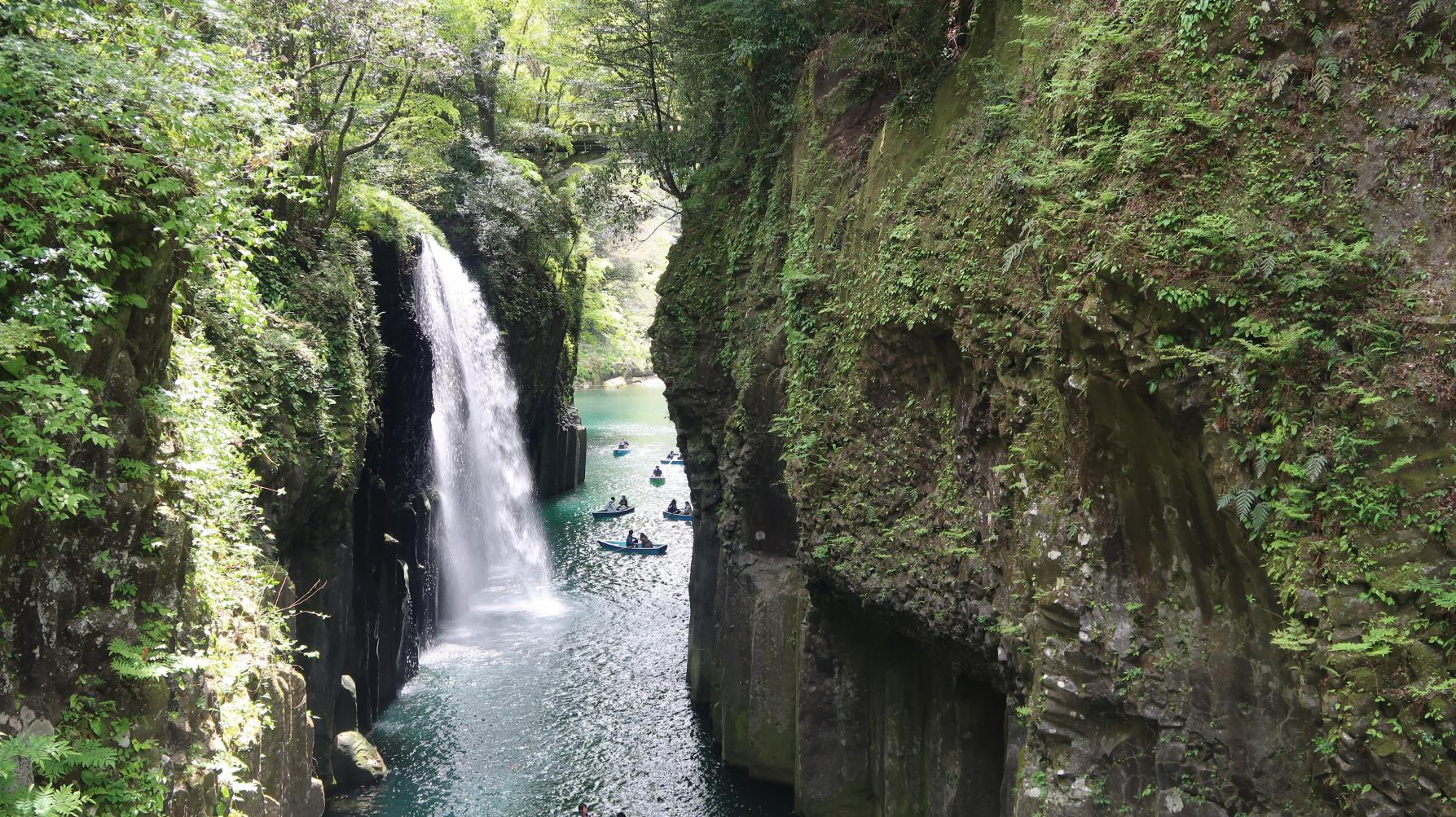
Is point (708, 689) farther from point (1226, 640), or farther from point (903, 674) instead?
point (1226, 640)

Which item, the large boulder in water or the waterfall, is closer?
the large boulder in water

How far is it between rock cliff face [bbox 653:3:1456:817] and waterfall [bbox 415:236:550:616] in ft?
44.7

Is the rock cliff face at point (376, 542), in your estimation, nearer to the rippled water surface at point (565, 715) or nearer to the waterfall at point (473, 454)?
the rippled water surface at point (565, 715)

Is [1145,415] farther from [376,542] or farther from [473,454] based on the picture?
[473,454]

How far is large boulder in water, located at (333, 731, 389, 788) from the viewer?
1532cm

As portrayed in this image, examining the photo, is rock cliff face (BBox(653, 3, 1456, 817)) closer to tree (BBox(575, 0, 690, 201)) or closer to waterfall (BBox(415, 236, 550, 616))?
tree (BBox(575, 0, 690, 201))

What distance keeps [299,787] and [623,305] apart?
48.7 metres

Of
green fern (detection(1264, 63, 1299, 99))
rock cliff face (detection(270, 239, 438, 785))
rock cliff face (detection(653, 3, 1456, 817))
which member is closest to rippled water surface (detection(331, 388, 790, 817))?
rock cliff face (detection(270, 239, 438, 785))

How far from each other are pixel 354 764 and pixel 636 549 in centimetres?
1525

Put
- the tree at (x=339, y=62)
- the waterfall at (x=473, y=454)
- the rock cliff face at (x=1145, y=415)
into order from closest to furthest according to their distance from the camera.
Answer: the rock cliff face at (x=1145, y=415)
the tree at (x=339, y=62)
the waterfall at (x=473, y=454)

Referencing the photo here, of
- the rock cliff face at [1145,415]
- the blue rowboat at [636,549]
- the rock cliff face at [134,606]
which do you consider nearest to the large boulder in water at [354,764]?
the rock cliff face at [134,606]

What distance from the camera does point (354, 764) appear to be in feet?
50.5

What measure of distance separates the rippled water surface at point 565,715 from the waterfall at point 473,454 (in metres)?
0.87

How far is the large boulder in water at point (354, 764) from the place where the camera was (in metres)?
15.3
